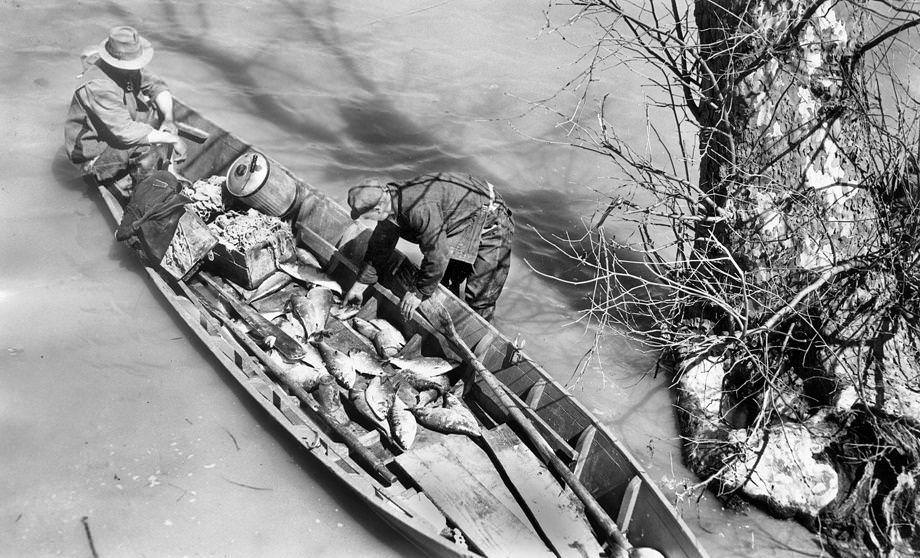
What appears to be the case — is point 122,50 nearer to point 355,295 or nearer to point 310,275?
point 310,275

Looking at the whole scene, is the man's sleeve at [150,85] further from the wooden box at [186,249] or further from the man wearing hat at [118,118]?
the wooden box at [186,249]

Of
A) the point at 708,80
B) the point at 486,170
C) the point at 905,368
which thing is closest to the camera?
the point at 905,368

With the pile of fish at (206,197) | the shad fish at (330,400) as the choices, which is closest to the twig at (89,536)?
the shad fish at (330,400)

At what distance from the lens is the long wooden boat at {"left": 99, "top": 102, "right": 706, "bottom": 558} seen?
5.48 m

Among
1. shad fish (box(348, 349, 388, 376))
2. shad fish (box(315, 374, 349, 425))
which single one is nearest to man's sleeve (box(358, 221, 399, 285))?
shad fish (box(348, 349, 388, 376))

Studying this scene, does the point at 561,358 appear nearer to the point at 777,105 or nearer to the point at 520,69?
the point at 777,105

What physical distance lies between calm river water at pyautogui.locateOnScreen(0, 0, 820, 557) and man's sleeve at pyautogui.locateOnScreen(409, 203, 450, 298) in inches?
75.5

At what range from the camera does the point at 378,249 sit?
→ 7.31 meters

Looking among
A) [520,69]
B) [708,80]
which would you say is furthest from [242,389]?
[520,69]

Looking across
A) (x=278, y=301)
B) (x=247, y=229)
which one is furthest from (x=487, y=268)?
(x=247, y=229)

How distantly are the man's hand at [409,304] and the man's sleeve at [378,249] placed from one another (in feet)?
1.79

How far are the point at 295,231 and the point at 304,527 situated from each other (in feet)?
11.3

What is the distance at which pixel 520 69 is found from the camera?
14.1 metres

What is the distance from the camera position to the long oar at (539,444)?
5.41 metres
